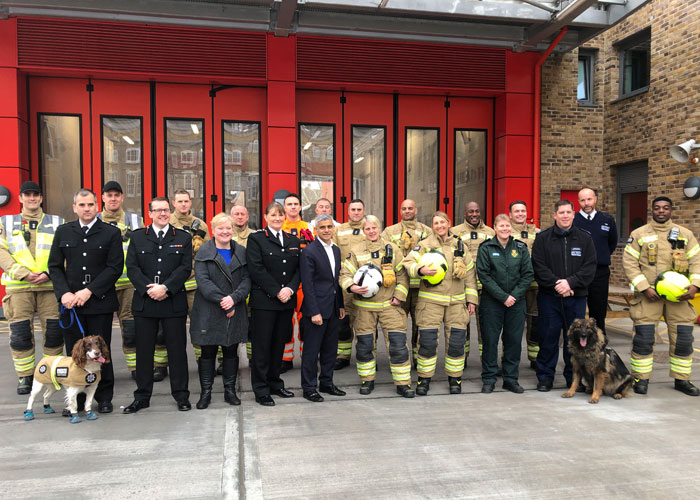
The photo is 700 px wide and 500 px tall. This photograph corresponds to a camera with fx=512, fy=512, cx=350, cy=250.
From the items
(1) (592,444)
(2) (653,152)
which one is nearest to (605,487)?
(1) (592,444)

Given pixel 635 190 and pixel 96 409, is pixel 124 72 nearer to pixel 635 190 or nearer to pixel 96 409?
pixel 96 409

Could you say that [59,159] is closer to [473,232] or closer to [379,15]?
[379,15]

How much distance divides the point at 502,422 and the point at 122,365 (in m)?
4.73

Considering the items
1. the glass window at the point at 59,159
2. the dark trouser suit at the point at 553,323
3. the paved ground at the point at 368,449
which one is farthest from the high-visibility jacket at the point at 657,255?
the glass window at the point at 59,159

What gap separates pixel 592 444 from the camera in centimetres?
401

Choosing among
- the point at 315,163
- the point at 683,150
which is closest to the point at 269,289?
the point at 315,163

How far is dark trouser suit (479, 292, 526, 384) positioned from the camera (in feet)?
17.9

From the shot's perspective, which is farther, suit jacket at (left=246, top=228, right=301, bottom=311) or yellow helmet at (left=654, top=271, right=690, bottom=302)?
yellow helmet at (left=654, top=271, right=690, bottom=302)

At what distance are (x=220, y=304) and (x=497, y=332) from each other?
9.53 ft

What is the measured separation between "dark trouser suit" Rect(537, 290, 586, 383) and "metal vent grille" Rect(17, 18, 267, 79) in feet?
23.9

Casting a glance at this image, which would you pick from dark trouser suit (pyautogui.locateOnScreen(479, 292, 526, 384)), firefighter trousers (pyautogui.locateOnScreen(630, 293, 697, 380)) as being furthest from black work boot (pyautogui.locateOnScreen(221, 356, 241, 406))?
firefighter trousers (pyautogui.locateOnScreen(630, 293, 697, 380))

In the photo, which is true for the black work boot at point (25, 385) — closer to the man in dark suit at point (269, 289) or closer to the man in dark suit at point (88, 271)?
the man in dark suit at point (88, 271)

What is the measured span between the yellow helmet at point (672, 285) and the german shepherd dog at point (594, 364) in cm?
83

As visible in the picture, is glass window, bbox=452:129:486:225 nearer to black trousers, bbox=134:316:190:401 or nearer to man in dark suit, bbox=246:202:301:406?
man in dark suit, bbox=246:202:301:406
